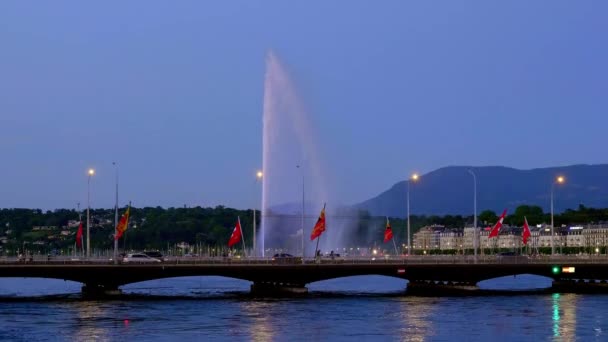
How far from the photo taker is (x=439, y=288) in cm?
12500

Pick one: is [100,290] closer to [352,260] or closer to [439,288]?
[352,260]

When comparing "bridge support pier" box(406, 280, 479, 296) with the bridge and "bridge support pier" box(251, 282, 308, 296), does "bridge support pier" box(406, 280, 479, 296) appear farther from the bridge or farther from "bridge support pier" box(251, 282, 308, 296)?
"bridge support pier" box(251, 282, 308, 296)

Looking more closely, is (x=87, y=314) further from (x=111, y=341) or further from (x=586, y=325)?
(x=586, y=325)

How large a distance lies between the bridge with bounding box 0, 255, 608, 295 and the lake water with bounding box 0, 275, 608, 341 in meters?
2.67

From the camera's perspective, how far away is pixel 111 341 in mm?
70375

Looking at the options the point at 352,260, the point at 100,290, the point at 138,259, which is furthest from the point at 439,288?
the point at 100,290

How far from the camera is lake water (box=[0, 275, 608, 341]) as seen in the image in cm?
7375

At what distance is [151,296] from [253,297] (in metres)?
10.8

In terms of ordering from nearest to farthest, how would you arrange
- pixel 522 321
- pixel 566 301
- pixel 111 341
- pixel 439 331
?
pixel 111 341, pixel 439 331, pixel 522 321, pixel 566 301

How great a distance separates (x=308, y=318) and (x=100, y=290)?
112 ft

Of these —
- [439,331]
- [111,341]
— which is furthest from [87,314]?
[439,331]

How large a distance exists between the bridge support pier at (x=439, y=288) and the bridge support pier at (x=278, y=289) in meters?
12.6

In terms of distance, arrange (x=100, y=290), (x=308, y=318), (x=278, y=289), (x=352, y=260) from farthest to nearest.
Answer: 1. (x=352, y=260)
2. (x=278, y=289)
3. (x=100, y=290)
4. (x=308, y=318)

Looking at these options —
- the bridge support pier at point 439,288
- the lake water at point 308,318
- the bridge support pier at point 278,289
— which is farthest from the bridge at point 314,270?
the lake water at point 308,318
